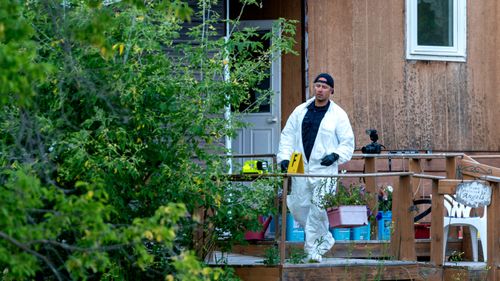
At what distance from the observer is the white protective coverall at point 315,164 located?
37.8 feet

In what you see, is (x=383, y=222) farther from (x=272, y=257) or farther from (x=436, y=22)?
(x=436, y=22)

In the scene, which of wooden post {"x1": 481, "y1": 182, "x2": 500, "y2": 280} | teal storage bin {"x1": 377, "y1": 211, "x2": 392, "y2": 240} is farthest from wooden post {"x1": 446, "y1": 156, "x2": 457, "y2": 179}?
wooden post {"x1": 481, "y1": 182, "x2": 500, "y2": 280}

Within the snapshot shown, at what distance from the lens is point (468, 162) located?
1302 cm

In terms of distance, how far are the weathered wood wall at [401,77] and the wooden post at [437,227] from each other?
3.40 meters

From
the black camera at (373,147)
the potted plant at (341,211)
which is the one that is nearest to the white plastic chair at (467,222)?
the black camera at (373,147)

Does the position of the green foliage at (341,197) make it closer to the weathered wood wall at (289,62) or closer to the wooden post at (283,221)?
the wooden post at (283,221)

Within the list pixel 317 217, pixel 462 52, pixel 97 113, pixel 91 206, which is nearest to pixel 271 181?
pixel 317 217

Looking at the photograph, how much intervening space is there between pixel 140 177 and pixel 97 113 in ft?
2.55

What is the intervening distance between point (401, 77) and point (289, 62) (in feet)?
5.22

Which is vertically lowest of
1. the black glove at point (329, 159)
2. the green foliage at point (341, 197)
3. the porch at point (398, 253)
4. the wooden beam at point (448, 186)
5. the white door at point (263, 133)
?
the porch at point (398, 253)

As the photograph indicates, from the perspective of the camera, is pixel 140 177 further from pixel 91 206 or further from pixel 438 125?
pixel 438 125

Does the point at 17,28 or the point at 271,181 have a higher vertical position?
Result: the point at 17,28

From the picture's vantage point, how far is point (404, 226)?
1180cm

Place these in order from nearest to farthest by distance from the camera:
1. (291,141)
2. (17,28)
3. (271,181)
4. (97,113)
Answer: (17,28)
(97,113)
(271,181)
(291,141)
